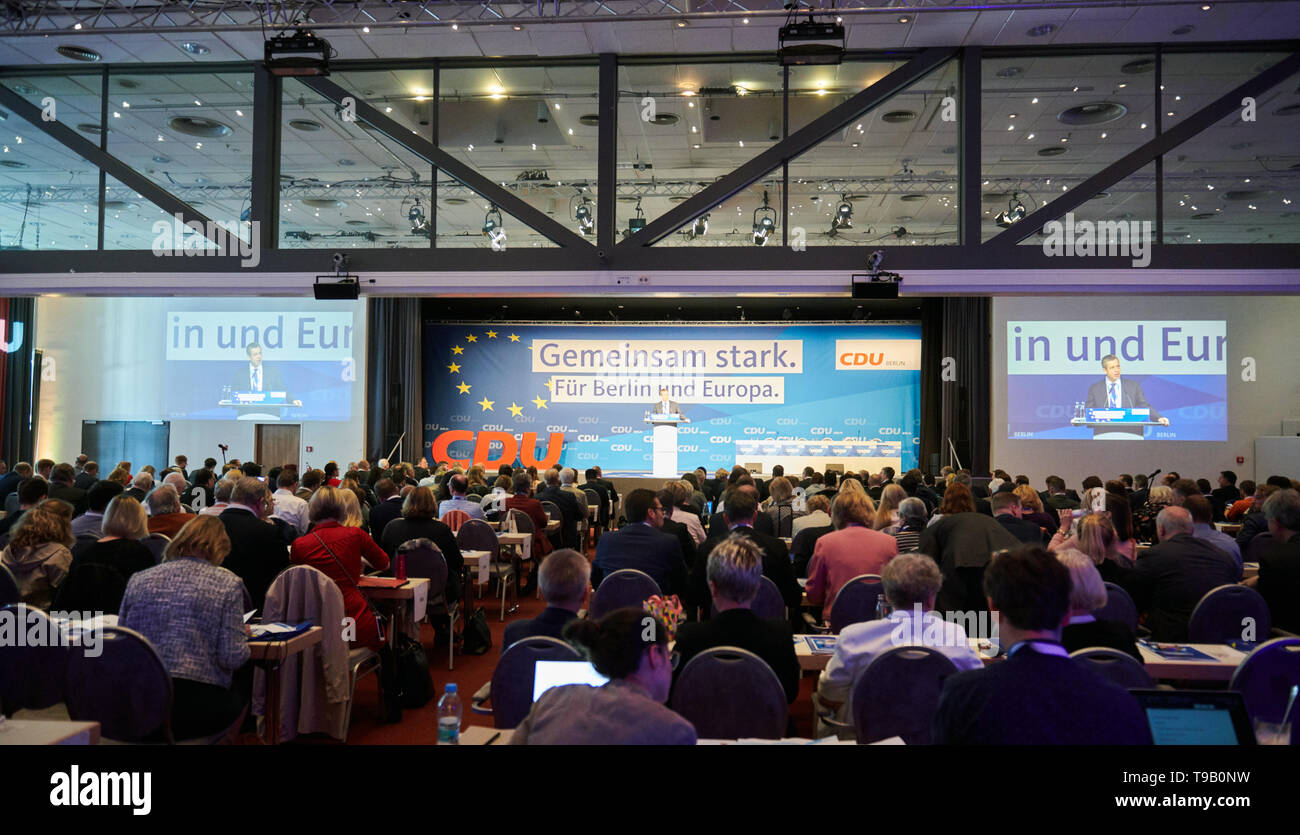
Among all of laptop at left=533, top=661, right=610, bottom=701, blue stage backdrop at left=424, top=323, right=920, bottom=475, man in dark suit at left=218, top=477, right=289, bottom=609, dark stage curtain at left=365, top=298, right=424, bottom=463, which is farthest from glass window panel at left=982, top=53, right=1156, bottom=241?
dark stage curtain at left=365, top=298, right=424, bottom=463

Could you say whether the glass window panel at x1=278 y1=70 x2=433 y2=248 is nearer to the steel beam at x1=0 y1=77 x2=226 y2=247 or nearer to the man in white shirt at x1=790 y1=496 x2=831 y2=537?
the steel beam at x1=0 y1=77 x2=226 y2=247

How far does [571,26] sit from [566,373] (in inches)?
367

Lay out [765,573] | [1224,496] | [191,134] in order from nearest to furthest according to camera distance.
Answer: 1. [765,573]
2. [1224,496]
3. [191,134]

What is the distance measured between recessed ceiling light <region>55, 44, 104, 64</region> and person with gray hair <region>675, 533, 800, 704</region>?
1009 centimetres

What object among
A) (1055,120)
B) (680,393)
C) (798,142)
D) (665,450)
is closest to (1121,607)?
(798,142)

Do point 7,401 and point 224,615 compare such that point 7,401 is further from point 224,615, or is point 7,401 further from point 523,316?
point 224,615

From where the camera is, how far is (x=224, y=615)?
3428mm

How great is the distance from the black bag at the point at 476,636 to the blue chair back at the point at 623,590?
2299 millimetres

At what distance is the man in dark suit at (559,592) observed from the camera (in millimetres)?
3297

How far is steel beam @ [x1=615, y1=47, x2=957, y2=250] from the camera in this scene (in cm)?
909

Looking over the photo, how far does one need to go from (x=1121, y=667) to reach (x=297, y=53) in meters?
7.92

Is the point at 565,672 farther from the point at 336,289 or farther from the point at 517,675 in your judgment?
the point at 336,289

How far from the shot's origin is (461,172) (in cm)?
932
